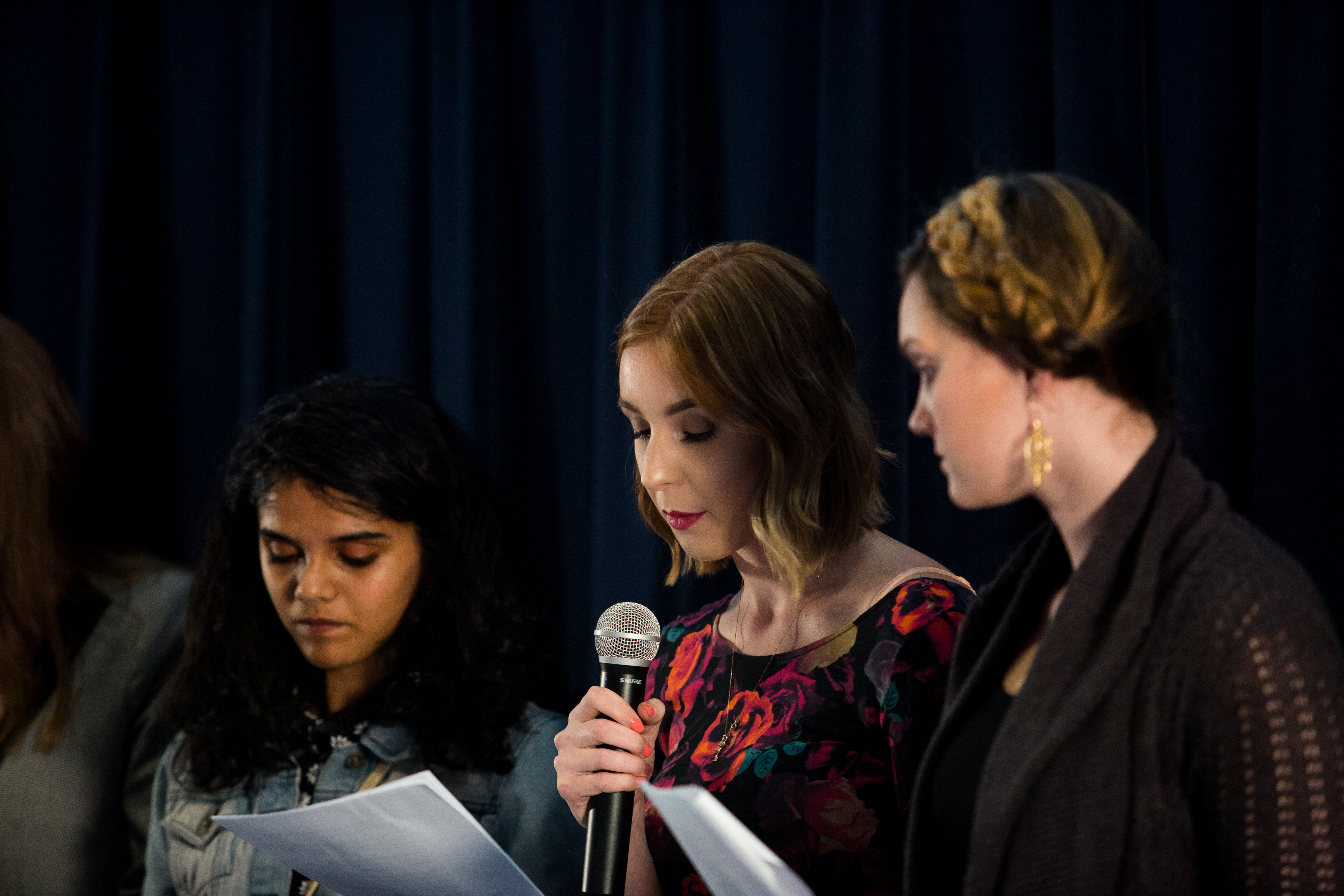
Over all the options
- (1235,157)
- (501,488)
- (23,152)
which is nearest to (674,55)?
(501,488)

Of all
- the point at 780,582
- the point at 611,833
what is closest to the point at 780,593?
the point at 780,582

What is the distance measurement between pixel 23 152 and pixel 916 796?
2.66 meters

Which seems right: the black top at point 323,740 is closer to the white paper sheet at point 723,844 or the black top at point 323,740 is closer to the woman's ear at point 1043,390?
the white paper sheet at point 723,844

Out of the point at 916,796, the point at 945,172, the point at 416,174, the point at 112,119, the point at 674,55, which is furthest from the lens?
the point at 112,119

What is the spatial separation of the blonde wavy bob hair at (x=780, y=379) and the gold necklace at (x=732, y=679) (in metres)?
0.07

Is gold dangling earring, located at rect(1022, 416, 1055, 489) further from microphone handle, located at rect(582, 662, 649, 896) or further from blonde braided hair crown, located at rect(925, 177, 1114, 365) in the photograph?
microphone handle, located at rect(582, 662, 649, 896)

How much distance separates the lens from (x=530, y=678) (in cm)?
210

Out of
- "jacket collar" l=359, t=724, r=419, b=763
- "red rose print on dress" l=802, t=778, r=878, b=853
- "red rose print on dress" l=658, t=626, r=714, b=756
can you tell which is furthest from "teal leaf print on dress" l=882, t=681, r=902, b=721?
"jacket collar" l=359, t=724, r=419, b=763

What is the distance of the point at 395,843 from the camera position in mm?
1357

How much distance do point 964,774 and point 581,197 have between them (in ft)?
5.04

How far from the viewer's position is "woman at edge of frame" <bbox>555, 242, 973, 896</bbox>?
4.75 ft

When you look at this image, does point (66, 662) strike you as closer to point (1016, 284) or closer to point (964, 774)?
point (964, 774)

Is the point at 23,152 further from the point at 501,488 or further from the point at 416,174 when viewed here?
the point at 501,488

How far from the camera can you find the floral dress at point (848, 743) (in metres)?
1.43
